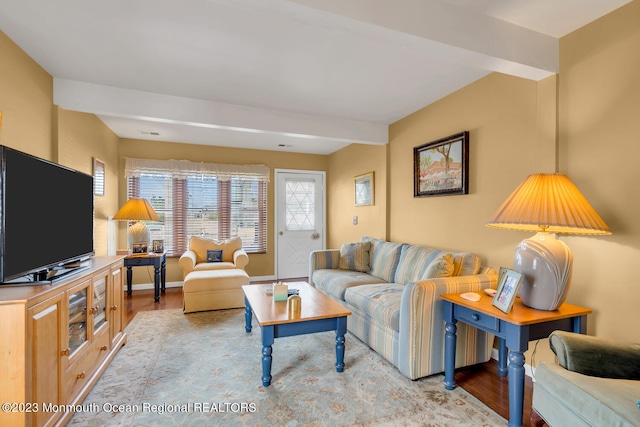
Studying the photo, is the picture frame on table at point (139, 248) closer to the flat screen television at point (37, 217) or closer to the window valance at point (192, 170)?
the window valance at point (192, 170)

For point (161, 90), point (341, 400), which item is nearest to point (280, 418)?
point (341, 400)

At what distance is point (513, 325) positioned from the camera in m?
1.63

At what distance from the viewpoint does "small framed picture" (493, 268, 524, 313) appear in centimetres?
171

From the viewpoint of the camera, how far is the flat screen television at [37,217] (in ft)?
4.80

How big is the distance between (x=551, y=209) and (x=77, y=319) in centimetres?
295

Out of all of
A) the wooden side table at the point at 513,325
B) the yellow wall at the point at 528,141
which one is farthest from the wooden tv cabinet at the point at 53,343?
the wooden side table at the point at 513,325

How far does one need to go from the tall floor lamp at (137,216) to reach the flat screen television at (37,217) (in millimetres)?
1799

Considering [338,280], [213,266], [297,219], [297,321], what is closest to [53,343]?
[297,321]

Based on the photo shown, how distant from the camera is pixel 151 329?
10.1 ft

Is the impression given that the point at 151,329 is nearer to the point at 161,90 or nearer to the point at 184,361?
the point at 184,361

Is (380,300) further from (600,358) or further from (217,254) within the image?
(217,254)

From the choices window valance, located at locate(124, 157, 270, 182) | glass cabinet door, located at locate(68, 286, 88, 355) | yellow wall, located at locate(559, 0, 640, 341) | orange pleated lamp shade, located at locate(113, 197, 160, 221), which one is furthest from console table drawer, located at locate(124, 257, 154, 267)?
yellow wall, located at locate(559, 0, 640, 341)

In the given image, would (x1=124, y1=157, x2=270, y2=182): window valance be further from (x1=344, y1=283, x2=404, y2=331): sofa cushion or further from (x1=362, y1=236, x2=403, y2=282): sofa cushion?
(x1=344, y1=283, x2=404, y2=331): sofa cushion

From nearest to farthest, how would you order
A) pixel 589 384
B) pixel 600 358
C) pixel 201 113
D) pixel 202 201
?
pixel 589 384
pixel 600 358
pixel 201 113
pixel 202 201
